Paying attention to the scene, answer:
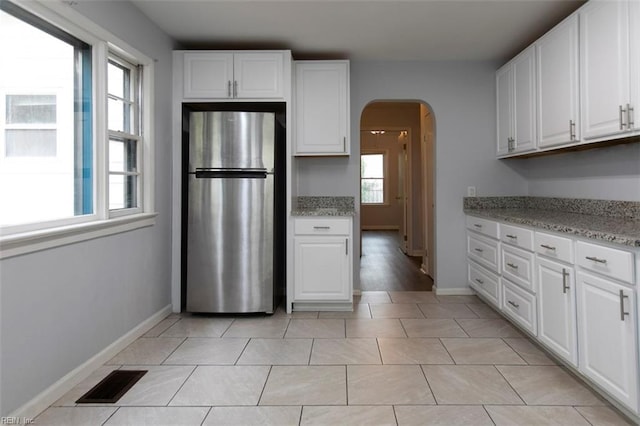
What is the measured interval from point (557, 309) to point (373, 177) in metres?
8.88

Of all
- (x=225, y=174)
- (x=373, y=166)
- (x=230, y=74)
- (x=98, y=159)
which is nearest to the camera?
(x=98, y=159)

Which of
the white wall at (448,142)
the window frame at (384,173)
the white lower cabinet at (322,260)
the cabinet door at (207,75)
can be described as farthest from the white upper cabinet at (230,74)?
the window frame at (384,173)

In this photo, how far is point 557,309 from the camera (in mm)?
2273

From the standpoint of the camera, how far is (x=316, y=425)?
176 cm

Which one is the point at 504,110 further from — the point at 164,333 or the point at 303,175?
the point at 164,333

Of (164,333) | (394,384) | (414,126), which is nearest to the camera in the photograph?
(394,384)

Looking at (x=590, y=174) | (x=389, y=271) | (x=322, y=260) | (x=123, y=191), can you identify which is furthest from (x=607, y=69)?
(x=389, y=271)

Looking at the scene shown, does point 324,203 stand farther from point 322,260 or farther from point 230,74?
point 230,74

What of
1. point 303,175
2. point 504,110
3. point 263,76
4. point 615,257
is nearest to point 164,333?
point 303,175

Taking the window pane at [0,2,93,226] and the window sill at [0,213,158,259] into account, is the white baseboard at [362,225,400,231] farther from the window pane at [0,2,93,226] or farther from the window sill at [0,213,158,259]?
the window pane at [0,2,93,226]

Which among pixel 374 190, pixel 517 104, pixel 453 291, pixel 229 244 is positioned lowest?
pixel 453 291

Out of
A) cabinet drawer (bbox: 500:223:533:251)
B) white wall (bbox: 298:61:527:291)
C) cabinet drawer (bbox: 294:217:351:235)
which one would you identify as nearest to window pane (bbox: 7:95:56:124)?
cabinet drawer (bbox: 294:217:351:235)

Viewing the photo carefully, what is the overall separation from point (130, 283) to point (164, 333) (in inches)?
19.3

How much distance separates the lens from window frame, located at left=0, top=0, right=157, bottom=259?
73.0 inches
